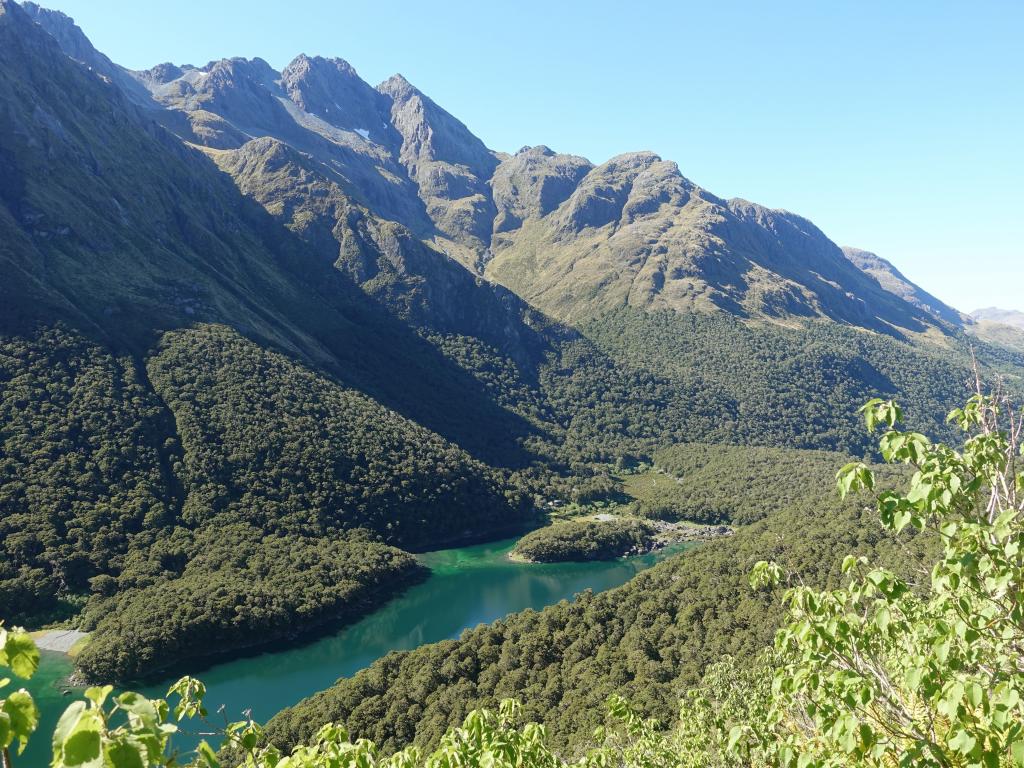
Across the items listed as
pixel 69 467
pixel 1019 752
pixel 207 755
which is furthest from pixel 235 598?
pixel 1019 752

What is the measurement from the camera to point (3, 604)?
75.8 metres

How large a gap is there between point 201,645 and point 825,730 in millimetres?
85896

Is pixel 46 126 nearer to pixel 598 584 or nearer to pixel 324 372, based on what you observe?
pixel 324 372

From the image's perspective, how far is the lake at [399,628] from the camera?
66.6 metres

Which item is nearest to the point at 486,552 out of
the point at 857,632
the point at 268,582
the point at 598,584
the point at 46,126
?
the point at 598,584

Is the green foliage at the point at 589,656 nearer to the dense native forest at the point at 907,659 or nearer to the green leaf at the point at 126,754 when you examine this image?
the dense native forest at the point at 907,659

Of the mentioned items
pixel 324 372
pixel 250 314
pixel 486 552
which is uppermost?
pixel 250 314

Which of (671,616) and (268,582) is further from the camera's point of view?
(268,582)

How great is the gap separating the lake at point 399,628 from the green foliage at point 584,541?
2.44m

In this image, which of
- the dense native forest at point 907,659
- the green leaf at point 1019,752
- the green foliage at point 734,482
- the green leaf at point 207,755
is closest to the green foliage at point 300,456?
the green foliage at point 734,482

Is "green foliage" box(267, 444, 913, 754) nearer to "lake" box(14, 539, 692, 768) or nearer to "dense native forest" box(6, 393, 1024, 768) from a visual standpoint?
"lake" box(14, 539, 692, 768)

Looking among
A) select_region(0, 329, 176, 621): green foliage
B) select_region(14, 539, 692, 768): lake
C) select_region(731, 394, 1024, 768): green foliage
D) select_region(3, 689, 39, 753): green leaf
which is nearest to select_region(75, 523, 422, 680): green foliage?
select_region(14, 539, 692, 768): lake

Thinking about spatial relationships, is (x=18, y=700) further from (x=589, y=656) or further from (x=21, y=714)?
(x=589, y=656)

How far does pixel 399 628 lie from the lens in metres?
90.4
